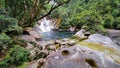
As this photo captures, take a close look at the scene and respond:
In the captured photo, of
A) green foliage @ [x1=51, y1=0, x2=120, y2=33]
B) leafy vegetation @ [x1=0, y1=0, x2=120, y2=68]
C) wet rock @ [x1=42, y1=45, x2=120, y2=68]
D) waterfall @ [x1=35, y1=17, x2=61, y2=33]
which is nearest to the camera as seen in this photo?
wet rock @ [x1=42, y1=45, x2=120, y2=68]

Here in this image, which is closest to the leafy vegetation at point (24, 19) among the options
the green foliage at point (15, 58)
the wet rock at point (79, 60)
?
the green foliage at point (15, 58)

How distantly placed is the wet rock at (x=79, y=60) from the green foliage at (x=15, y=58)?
4.95ft

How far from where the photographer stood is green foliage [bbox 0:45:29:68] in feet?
26.4

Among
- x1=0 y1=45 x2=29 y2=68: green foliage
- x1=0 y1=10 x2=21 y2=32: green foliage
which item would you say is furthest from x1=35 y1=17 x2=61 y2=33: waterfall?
x1=0 y1=45 x2=29 y2=68: green foliage

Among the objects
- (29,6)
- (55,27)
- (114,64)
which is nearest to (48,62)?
(114,64)

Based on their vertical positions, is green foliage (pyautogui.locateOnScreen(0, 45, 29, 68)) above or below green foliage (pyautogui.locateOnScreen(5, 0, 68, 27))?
below

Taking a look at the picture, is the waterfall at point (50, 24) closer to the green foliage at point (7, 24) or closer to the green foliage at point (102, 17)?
the green foliage at point (102, 17)

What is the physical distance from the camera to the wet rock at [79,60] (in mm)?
7121

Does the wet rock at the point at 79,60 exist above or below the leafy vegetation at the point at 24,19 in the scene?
below

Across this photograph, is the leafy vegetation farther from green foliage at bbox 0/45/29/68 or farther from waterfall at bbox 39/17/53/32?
waterfall at bbox 39/17/53/32

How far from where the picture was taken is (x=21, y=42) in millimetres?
11305

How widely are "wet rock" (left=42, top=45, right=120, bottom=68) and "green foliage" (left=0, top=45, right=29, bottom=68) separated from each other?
4.95 ft

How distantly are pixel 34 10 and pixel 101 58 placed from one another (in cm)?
698

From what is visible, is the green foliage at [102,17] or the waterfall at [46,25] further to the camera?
the waterfall at [46,25]
